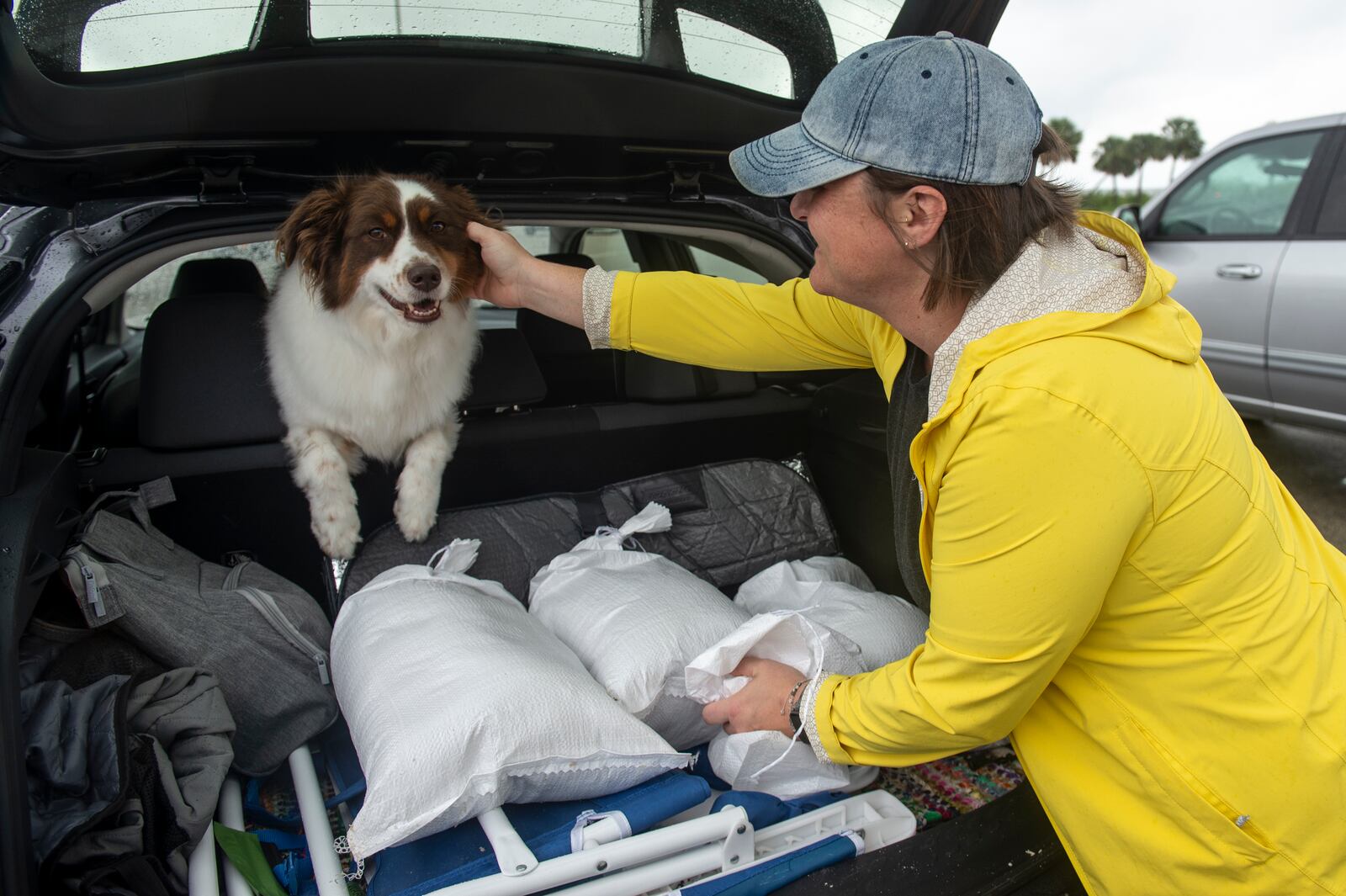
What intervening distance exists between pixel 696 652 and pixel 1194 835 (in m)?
1.01

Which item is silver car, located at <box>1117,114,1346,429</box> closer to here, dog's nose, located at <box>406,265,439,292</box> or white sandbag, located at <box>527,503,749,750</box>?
white sandbag, located at <box>527,503,749,750</box>

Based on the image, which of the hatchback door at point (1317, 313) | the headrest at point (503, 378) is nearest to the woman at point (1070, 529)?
the headrest at point (503, 378)

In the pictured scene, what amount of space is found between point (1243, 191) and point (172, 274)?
6045 mm

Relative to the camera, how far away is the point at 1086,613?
1369mm

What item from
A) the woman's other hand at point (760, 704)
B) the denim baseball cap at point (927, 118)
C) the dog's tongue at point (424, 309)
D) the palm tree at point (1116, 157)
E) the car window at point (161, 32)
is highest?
the palm tree at point (1116, 157)

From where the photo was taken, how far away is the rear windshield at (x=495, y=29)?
1.74 metres

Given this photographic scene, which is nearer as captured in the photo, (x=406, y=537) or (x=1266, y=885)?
(x=1266, y=885)

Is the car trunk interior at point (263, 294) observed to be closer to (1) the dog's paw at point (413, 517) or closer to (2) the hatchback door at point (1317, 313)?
(1) the dog's paw at point (413, 517)

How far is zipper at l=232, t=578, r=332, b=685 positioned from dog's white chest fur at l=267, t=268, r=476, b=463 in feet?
1.67

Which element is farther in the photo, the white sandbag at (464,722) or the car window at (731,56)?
the car window at (731,56)

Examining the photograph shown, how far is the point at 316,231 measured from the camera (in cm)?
232

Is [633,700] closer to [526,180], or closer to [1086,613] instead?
[1086,613]

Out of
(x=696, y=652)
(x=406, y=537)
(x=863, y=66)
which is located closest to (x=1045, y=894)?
(x=696, y=652)

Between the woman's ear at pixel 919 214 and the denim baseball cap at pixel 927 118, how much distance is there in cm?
3
